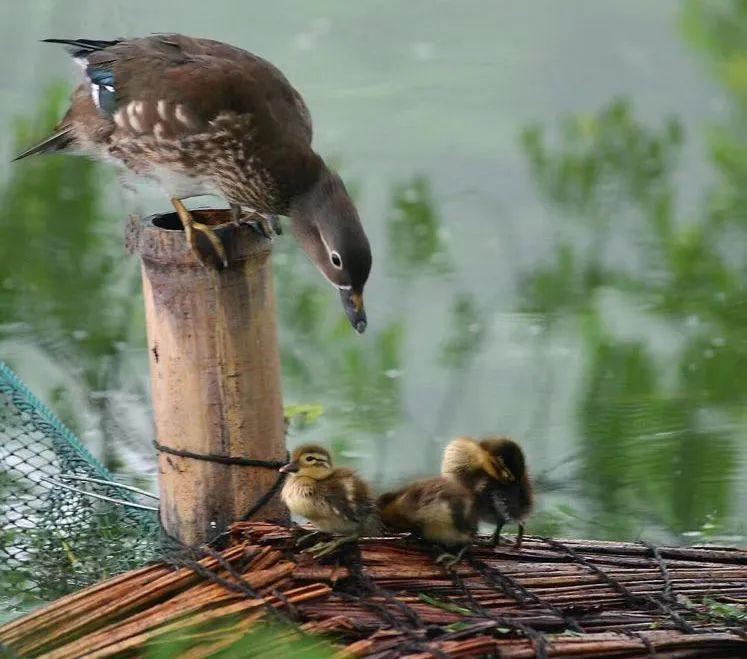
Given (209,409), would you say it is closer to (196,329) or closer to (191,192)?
(196,329)

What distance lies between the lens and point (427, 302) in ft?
17.2

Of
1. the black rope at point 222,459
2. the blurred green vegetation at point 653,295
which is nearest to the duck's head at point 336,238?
the black rope at point 222,459

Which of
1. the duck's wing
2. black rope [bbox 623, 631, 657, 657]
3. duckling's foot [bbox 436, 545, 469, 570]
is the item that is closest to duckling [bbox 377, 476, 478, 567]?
duckling's foot [bbox 436, 545, 469, 570]

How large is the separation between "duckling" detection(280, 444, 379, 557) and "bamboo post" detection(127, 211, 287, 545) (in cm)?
10

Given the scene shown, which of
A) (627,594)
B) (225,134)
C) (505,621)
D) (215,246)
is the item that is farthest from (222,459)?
(225,134)

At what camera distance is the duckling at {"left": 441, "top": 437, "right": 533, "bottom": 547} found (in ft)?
9.57

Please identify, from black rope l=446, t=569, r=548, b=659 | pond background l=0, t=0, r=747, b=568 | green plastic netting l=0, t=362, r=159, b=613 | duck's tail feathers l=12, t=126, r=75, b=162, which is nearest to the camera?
black rope l=446, t=569, r=548, b=659

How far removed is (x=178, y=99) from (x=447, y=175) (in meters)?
2.42

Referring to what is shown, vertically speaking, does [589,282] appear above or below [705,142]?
below

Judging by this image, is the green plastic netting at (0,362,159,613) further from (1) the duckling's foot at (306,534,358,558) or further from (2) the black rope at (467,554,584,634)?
(2) the black rope at (467,554,584,634)

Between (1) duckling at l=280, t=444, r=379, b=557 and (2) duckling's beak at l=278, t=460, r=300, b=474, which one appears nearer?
(1) duckling at l=280, t=444, r=379, b=557

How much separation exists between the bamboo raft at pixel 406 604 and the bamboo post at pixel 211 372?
0.58ft

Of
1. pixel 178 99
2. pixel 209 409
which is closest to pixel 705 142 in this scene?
pixel 178 99

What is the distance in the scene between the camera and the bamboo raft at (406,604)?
241cm
